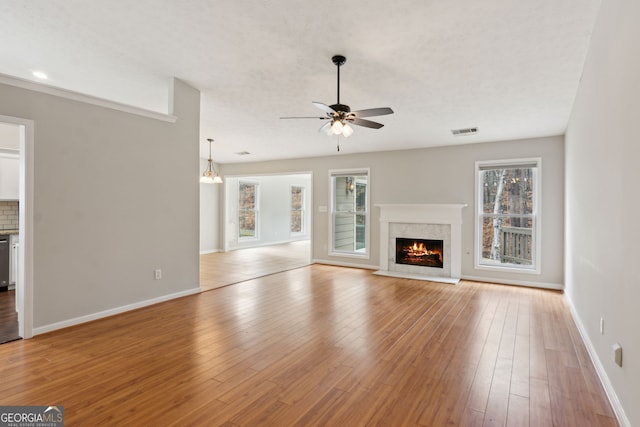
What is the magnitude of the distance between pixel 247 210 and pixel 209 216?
152 centimetres

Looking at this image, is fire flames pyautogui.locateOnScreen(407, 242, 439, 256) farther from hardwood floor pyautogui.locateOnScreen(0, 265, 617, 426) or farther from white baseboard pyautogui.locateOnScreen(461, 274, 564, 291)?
hardwood floor pyautogui.locateOnScreen(0, 265, 617, 426)

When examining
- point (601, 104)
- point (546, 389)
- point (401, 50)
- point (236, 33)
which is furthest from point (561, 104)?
point (236, 33)

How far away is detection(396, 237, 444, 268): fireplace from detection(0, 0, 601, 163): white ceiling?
7.81ft

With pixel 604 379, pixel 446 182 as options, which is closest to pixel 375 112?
pixel 604 379

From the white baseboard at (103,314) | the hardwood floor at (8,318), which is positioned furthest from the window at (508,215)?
the hardwood floor at (8,318)

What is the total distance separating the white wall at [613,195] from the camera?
5.87 feet

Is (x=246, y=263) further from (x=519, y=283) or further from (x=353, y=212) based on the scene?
(x=519, y=283)

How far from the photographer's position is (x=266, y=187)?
11273mm

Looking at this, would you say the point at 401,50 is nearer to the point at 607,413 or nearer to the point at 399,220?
the point at 607,413

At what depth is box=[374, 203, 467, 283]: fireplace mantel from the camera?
6.29m

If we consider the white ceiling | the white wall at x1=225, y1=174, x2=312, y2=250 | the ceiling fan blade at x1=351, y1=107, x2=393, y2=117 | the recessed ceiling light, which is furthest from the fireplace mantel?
the recessed ceiling light

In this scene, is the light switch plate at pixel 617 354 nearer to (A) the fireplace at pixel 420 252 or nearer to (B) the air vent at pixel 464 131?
(B) the air vent at pixel 464 131

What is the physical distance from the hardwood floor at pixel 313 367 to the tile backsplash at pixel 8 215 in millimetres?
2913

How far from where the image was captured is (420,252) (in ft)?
22.1
